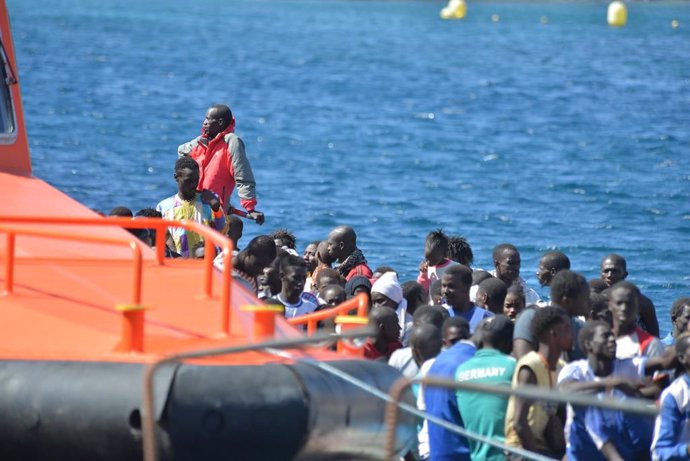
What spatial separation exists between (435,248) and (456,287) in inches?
79.8

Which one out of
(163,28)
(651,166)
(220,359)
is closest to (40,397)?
(220,359)

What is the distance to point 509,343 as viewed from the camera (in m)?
8.37

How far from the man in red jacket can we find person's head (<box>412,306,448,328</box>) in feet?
11.0

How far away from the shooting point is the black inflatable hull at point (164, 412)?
6570mm

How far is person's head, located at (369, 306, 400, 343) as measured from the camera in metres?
9.41

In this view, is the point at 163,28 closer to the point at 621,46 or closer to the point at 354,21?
the point at 354,21

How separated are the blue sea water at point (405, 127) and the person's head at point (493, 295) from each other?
7060mm

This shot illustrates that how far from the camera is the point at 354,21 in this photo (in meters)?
97.4

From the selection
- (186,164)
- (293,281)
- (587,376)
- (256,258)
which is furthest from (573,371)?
(186,164)

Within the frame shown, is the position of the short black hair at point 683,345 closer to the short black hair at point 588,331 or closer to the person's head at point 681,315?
the short black hair at point 588,331

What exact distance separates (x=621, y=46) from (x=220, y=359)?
210 feet

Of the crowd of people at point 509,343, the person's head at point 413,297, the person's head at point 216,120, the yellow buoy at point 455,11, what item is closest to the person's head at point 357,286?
the crowd of people at point 509,343

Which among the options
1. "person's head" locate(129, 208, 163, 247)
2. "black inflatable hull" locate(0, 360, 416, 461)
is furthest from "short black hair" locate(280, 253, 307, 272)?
"black inflatable hull" locate(0, 360, 416, 461)

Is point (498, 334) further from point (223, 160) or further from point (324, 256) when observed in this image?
point (223, 160)
